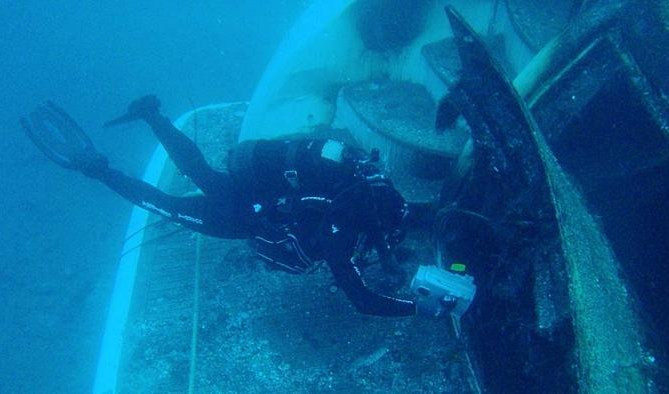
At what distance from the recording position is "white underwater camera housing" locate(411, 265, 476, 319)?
Result: 3033 mm

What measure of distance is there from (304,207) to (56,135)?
477 centimetres

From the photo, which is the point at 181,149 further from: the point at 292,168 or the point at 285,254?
the point at 285,254

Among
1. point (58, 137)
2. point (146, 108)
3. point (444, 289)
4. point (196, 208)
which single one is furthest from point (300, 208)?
point (58, 137)

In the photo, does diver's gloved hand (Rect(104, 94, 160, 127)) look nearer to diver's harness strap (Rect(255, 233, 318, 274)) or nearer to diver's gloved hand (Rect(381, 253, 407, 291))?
diver's harness strap (Rect(255, 233, 318, 274))

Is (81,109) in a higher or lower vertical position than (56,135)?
lower

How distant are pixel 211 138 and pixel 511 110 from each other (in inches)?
208

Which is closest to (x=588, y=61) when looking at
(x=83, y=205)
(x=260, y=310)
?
(x=260, y=310)

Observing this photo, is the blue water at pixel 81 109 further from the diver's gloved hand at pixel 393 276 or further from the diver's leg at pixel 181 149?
the diver's gloved hand at pixel 393 276

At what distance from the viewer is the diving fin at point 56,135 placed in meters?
6.02

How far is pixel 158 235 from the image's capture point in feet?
17.3

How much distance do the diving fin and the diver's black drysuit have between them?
2.06m

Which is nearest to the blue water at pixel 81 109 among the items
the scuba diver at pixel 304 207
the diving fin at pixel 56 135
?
the diving fin at pixel 56 135

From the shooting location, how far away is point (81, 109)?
619 inches

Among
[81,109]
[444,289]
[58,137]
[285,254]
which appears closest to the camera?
[444,289]
